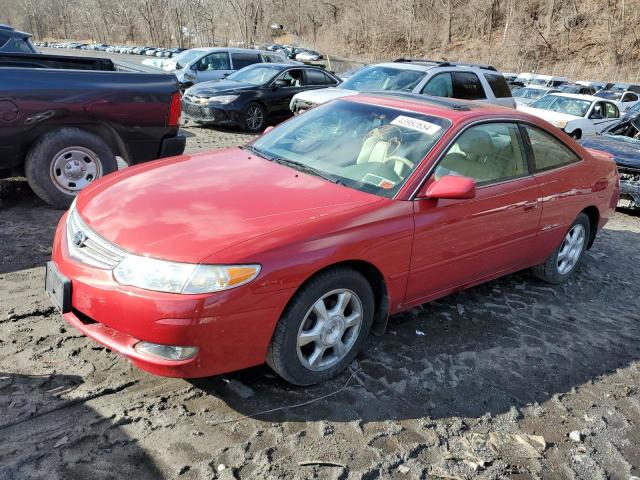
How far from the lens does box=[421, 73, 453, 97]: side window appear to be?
32.0 ft

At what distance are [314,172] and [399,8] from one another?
69633 millimetres

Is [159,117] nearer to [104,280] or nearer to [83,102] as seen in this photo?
[83,102]

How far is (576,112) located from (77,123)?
13.0 meters

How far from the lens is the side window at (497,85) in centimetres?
1085

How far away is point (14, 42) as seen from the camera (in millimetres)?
9461

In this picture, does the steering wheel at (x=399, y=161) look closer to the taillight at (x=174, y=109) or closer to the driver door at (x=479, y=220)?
the driver door at (x=479, y=220)

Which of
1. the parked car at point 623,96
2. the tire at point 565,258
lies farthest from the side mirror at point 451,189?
the parked car at point 623,96

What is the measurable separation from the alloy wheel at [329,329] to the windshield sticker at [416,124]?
4.43ft

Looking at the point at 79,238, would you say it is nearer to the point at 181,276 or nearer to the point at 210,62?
the point at 181,276

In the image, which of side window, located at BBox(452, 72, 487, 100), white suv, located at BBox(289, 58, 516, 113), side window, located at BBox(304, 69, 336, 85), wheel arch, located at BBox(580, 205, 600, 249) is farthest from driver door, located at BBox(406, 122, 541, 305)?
side window, located at BBox(304, 69, 336, 85)

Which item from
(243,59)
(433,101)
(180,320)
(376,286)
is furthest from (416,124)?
(243,59)

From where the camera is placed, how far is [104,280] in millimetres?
2752

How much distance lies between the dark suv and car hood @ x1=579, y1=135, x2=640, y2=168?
9623 millimetres

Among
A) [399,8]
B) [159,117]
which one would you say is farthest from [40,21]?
[159,117]
